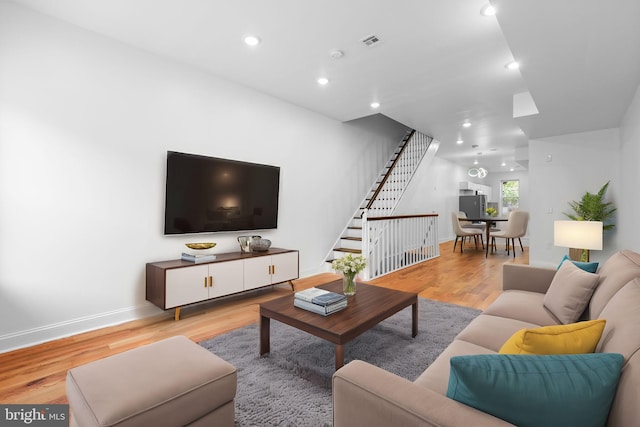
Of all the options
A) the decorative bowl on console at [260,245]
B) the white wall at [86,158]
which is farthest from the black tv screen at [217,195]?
the decorative bowl on console at [260,245]

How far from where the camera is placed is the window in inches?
454

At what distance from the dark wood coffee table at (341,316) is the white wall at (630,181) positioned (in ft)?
9.19

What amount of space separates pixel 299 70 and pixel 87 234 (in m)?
2.63

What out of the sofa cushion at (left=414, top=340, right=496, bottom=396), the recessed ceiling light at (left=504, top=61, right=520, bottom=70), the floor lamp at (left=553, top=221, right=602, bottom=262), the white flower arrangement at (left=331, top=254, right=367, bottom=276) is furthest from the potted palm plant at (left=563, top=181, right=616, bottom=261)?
the sofa cushion at (left=414, top=340, right=496, bottom=396)

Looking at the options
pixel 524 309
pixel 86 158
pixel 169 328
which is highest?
pixel 86 158

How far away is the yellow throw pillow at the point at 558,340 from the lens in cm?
93

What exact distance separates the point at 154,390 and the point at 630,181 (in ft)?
16.4

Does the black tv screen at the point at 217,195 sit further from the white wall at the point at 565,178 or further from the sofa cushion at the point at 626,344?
the white wall at the point at 565,178

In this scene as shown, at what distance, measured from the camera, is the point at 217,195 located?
11.5 ft

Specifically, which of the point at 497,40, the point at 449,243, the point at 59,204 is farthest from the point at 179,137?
the point at 449,243

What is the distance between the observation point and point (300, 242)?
15.2 feet

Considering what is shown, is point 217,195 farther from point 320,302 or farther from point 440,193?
point 440,193

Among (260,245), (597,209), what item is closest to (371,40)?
(260,245)

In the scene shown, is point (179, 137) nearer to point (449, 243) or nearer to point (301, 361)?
point (301, 361)
